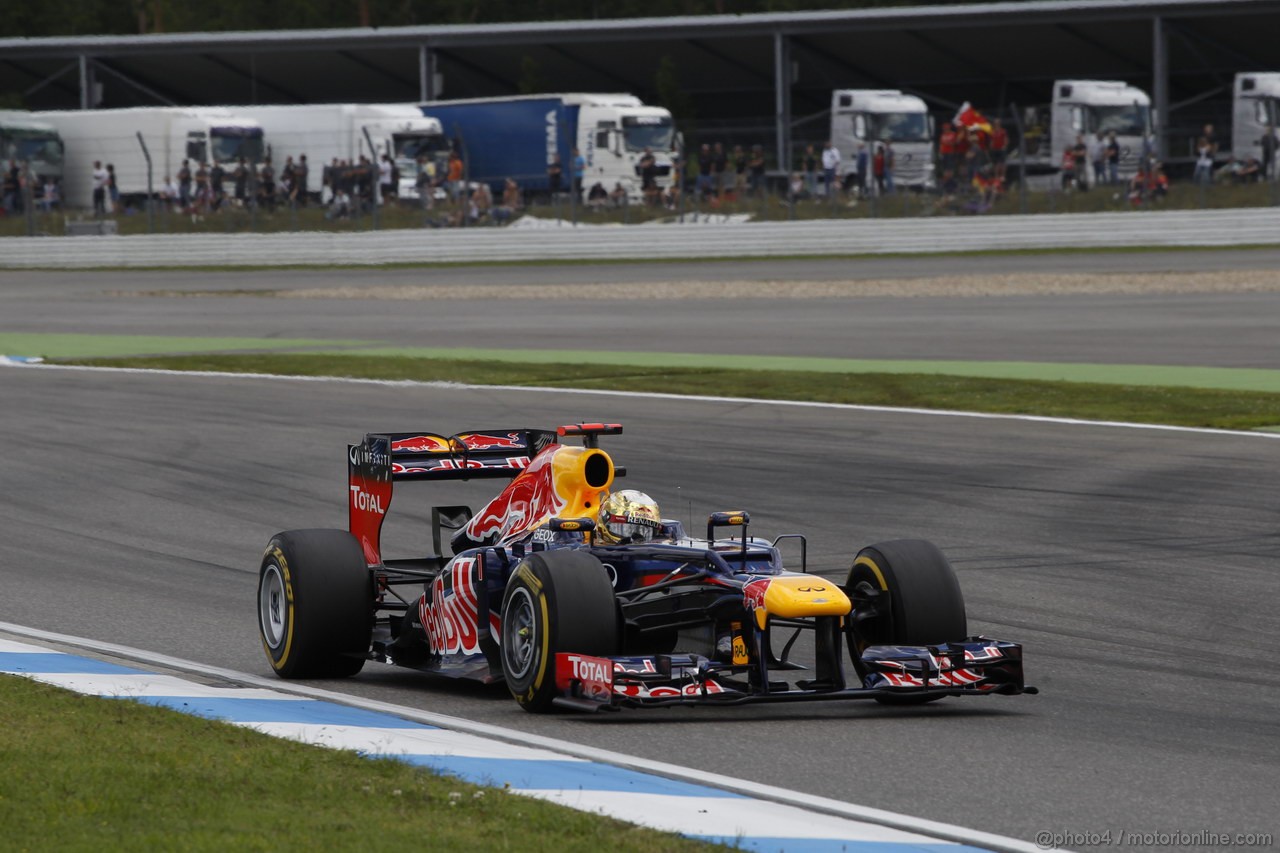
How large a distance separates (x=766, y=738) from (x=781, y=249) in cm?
3397

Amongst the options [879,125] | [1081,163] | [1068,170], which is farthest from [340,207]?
[1081,163]

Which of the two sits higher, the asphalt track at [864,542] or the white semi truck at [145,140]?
the white semi truck at [145,140]

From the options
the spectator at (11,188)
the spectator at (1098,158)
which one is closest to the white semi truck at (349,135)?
the spectator at (11,188)

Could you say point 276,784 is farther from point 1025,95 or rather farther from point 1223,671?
point 1025,95

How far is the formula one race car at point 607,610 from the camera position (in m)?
7.10

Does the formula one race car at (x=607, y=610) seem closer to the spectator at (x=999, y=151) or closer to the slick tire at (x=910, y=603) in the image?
the slick tire at (x=910, y=603)

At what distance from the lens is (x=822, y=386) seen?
19875mm

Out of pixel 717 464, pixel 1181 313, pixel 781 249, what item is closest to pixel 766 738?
pixel 717 464

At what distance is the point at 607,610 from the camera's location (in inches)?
283

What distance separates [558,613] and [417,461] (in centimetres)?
239

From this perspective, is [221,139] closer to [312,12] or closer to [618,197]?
[618,197]

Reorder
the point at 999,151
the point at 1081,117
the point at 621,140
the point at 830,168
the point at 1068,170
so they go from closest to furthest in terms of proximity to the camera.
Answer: the point at 999,151 < the point at 1068,170 < the point at 830,168 < the point at 1081,117 < the point at 621,140

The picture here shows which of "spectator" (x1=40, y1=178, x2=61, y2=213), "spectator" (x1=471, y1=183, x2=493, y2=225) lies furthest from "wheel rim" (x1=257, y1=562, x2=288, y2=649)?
"spectator" (x1=40, y1=178, x2=61, y2=213)

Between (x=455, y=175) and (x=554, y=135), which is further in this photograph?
(x=554, y=135)
